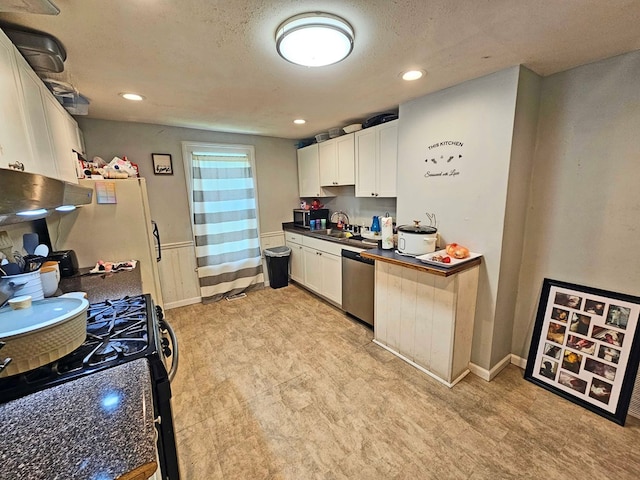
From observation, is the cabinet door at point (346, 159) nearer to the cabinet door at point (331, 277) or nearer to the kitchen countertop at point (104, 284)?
the cabinet door at point (331, 277)

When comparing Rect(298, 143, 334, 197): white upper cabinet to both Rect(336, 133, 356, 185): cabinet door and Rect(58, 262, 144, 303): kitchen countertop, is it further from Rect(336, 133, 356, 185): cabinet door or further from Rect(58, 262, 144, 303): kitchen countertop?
Rect(58, 262, 144, 303): kitchen countertop

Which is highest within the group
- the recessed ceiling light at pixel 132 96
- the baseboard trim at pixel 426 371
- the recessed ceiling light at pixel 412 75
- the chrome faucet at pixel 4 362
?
the recessed ceiling light at pixel 132 96

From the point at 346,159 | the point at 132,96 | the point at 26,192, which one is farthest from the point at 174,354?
the point at 346,159

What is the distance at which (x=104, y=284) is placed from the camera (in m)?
1.96

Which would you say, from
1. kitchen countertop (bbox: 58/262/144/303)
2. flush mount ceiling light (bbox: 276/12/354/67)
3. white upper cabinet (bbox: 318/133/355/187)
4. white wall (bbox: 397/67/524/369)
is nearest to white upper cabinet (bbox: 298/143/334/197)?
white upper cabinet (bbox: 318/133/355/187)

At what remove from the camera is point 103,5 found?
1112mm

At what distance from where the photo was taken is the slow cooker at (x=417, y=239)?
2.18 meters

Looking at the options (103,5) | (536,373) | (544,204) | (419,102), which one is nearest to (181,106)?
(103,5)

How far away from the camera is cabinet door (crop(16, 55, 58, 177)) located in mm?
1317

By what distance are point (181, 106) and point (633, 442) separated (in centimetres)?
403

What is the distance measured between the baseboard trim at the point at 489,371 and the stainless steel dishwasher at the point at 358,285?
3.24 ft

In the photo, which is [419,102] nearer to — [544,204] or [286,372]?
[544,204]

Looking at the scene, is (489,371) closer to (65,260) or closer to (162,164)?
(65,260)

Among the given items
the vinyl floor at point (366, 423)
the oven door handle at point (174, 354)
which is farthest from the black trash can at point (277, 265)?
the oven door handle at point (174, 354)
